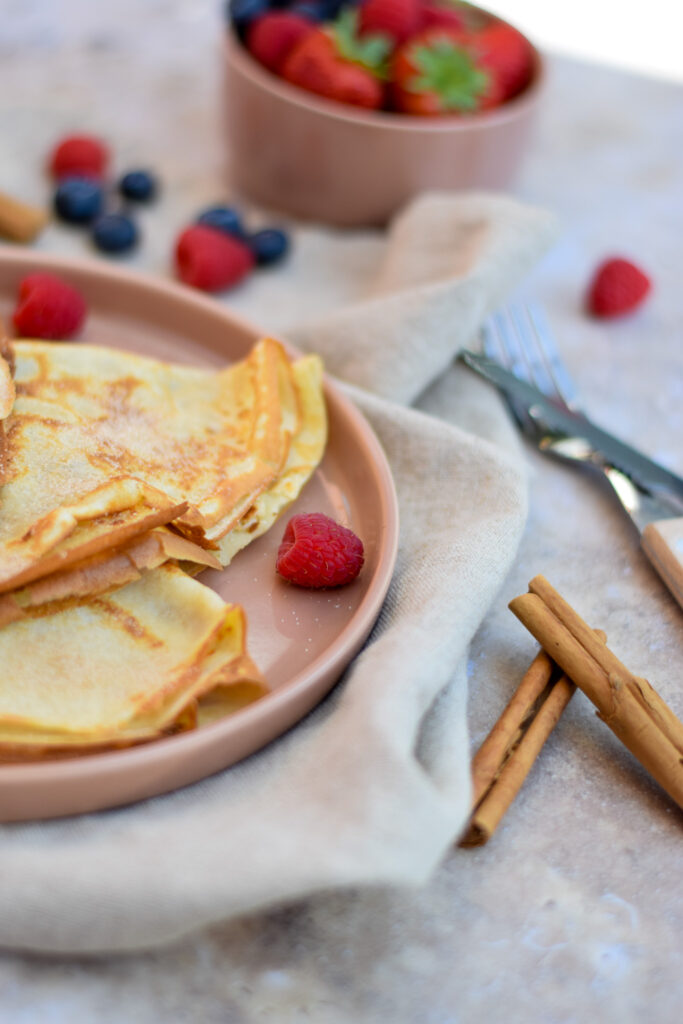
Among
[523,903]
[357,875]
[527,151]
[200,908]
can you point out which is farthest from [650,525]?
[527,151]

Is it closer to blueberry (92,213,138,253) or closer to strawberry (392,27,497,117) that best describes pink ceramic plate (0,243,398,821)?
blueberry (92,213,138,253)

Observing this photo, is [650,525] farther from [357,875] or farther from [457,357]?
[357,875]

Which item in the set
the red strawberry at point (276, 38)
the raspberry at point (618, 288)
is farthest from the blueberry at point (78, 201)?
the raspberry at point (618, 288)

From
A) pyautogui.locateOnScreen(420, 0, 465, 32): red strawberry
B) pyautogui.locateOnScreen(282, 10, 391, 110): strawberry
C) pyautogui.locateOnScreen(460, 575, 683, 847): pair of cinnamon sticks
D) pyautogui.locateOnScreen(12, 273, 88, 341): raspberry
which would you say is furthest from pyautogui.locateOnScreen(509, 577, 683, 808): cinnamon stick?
pyautogui.locateOnScreen(420, 0, 465, 32): red strawberry

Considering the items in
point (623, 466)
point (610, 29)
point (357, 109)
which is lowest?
point (623, 466)

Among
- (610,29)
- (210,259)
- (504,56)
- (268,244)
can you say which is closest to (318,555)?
(210,259)

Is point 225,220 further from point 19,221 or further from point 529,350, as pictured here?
point 529,350

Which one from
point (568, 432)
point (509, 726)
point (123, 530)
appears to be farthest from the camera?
point (568, 432)

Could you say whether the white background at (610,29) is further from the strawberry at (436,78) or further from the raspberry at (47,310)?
the raspberry at (47,310)
